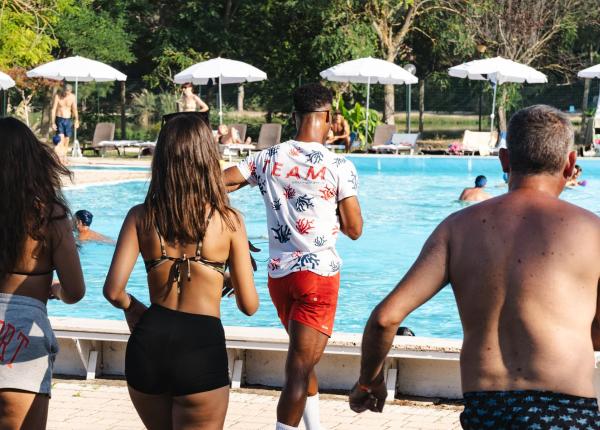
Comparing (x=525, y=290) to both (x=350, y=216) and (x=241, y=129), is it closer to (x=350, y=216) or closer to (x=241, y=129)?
(x=350, y=216)

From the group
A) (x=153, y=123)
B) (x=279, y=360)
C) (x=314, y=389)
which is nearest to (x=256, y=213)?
(x=279, y=360)

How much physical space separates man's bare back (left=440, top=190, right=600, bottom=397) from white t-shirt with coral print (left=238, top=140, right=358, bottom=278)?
74.7 inches

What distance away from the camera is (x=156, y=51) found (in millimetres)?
32812

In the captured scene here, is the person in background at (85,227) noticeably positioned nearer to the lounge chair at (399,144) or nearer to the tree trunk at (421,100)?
the lounge chair at (399,144)

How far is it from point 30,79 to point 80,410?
83.2ft

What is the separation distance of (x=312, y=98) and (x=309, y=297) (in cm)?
90

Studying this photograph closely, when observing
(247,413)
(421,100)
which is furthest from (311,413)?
(421,100)

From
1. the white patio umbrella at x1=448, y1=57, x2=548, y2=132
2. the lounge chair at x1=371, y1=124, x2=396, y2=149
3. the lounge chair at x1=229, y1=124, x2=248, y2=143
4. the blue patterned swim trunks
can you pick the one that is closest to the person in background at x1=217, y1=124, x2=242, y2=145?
the lounge chair at x1=229, y1=124, x2=248, y2=143

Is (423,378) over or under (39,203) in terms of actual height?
under

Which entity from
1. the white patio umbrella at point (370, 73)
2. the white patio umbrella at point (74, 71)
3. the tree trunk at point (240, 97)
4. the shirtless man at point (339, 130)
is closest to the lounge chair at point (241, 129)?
the white patio umbrella at point (370, 73)

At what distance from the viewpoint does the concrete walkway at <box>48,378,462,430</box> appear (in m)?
5.37

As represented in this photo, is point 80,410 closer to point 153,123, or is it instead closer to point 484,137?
point 484,137

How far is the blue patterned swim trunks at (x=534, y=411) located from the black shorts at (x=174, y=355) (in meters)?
1.03

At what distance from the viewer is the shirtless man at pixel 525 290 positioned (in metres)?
2.60
